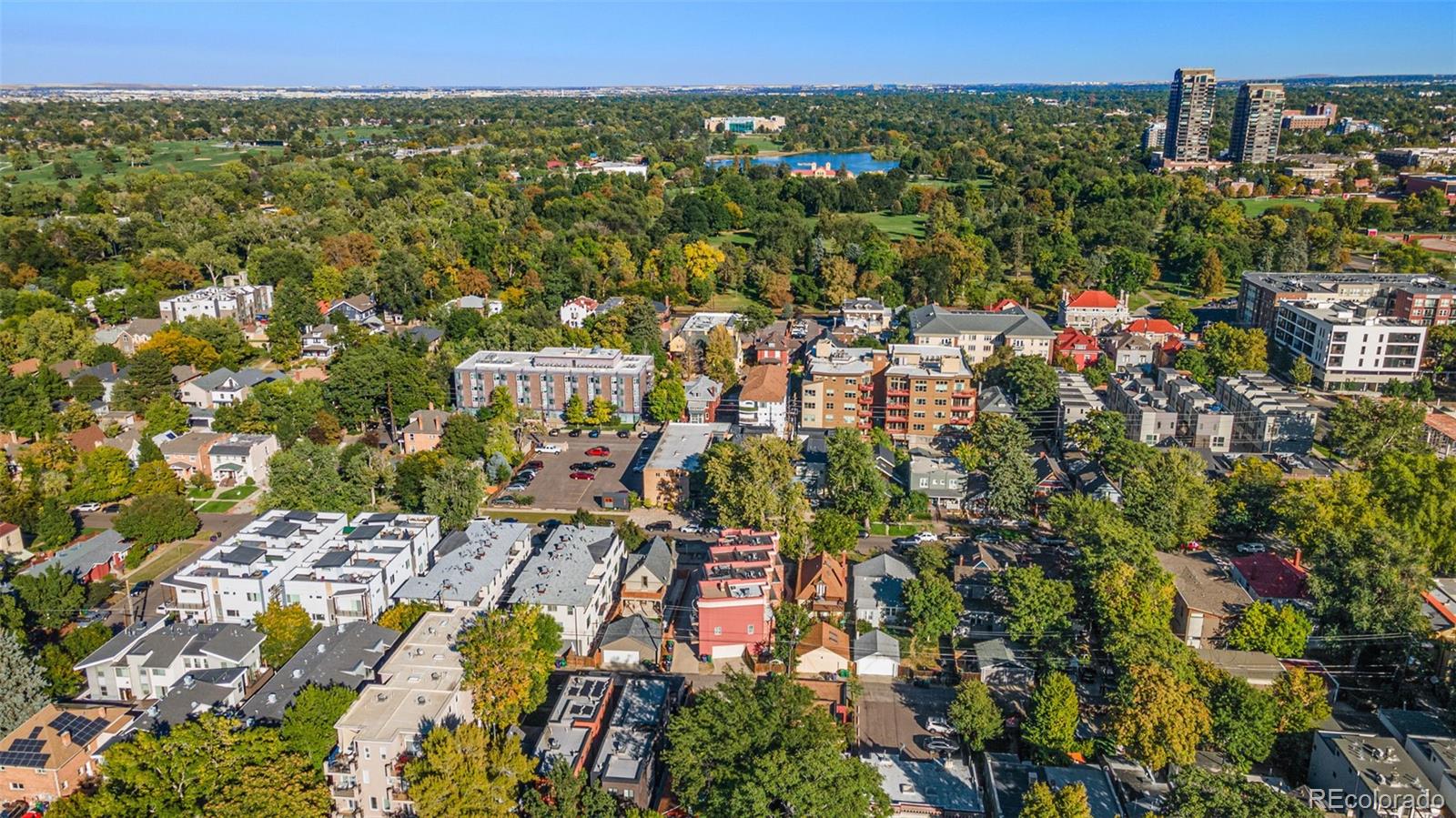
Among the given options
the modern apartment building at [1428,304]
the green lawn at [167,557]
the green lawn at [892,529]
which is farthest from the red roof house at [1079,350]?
the green lawn at [167,557]

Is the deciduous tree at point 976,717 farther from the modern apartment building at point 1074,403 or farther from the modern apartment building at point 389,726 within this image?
the modern apartment building at point 1074,403

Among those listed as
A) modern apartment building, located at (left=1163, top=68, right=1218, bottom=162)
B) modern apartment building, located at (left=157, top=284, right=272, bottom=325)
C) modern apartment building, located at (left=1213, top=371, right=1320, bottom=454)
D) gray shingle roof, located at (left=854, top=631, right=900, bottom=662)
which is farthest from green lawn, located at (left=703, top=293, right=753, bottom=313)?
modern apartment building, located at (left=1163, top=68, right=1218, bottom=162)

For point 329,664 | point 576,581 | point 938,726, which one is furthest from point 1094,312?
point 329,664

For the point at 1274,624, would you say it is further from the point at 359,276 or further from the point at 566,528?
the point at 359,276

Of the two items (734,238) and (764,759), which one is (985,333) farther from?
(734,238)

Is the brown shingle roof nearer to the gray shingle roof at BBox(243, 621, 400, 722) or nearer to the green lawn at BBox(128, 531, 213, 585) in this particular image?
the gray shingle roof at BBox(243, 621, 400, 722)
